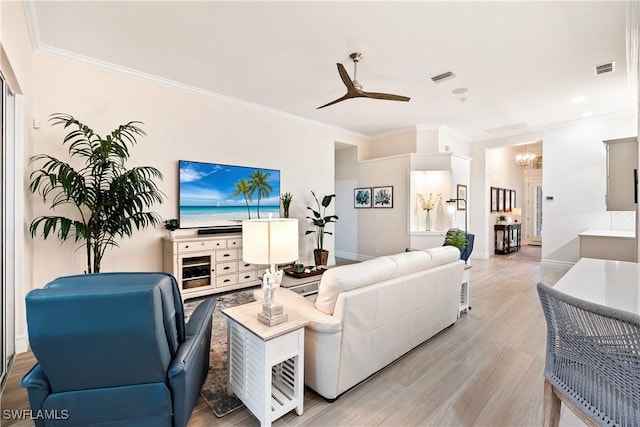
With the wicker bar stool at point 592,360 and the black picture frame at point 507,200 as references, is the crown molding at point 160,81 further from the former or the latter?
the black picture frame at point 507,200

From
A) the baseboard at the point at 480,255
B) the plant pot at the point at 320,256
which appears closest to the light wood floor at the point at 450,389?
the plant pot at the point at 320,256

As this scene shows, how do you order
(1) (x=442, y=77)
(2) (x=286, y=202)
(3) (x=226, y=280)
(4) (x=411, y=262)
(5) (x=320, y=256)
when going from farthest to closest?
(5) (x=320, y=256) < (2) (x=286, y=202) < (3) (x=226, y=280) < (1) (x=442, y=77) < (4) (x=411, y=262)

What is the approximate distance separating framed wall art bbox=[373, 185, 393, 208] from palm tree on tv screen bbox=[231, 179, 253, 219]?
10.3 ft

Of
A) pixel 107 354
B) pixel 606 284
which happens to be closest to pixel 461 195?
pixel 606 284

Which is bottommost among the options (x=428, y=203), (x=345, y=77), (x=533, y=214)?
(x=533, y=214)

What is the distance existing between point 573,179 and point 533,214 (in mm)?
4345

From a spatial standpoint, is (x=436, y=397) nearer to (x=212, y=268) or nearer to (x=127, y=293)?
(x=127, y=293)

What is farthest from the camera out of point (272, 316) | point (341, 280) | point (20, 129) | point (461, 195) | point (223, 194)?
point (461, 195)

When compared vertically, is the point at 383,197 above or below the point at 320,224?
above

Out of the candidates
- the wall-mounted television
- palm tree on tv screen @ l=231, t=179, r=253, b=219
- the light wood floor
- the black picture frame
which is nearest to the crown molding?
the wall-mounted television

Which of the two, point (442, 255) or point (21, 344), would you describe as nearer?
point (21, 344)

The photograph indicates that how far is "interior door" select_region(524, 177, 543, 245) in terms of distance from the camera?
959 cm

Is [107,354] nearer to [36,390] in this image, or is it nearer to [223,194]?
[36,390]

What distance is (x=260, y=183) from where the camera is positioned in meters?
4.93
